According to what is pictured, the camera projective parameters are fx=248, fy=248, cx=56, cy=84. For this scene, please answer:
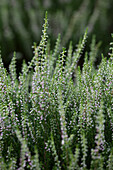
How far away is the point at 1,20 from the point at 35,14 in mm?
522

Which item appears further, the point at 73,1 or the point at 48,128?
the point at 73,1

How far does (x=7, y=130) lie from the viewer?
1310 mm

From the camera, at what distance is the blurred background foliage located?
347cm

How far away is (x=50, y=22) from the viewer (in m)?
3.49

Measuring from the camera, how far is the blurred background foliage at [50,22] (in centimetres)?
347

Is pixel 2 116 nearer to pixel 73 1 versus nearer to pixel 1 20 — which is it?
pixel 1 20

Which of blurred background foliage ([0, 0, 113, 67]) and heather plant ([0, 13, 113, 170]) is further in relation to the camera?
blurred background foliage ([0, 0, 113, 67])

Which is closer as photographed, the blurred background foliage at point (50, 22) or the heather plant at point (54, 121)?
the heather plant at point (54, 121)

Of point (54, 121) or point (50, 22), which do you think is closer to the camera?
point (54, 121)

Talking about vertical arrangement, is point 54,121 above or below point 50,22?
below

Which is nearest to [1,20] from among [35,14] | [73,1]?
[35,14]

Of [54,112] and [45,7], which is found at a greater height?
[45,7]

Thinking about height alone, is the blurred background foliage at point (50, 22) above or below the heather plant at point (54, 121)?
above

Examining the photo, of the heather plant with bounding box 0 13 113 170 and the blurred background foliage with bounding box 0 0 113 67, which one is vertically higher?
the blurred background foliage with bounding box 0 0 113 67
